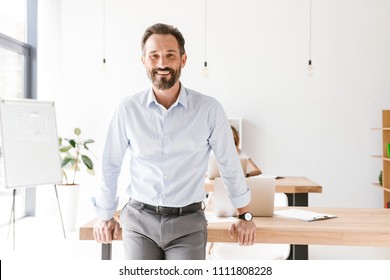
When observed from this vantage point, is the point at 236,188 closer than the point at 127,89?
Yes

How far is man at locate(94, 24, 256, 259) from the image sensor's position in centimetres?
157

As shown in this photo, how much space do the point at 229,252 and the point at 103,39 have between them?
3.98 metres

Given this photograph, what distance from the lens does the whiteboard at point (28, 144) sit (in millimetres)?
3809

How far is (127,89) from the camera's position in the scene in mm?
5680

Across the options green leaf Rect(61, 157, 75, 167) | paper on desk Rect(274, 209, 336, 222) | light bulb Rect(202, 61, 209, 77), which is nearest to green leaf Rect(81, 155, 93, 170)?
green leaf Rect(61, 157, 75, 167)

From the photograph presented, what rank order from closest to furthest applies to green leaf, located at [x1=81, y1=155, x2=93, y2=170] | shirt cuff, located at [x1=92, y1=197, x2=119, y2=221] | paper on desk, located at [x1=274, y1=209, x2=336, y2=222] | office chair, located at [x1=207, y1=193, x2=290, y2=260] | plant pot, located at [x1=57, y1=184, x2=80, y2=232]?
1. shirt cuff, located at [x1=92, y1=197, x2=119, y2=221]
2. paper on desk, located at [x1=274, y1=209, x2=336, y2=222]
3. office chair, located at [x1=207, y1=193, x2=290, y2=260]
4. plant pot, located at [x1=57, y1=184, x2=80, y2=232]
5. green leaf, located at [x1=81, y1=155, x2=93, y2=170]

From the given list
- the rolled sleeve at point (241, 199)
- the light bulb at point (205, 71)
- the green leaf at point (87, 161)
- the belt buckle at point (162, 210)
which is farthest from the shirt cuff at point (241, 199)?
the light bulb at point (205, 71)

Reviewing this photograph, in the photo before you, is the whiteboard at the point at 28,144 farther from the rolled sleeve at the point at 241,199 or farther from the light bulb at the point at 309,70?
the light bulb at the point at 309,70

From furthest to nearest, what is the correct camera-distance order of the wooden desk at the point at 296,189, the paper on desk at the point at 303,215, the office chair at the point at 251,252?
the wooden desk at the point at 296,189, the office chair at the point at 251,252, the paper on desk at the point at 303,215

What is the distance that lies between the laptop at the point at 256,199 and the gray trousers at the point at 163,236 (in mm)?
445

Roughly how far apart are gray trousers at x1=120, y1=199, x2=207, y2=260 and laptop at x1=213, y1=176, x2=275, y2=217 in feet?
1.46

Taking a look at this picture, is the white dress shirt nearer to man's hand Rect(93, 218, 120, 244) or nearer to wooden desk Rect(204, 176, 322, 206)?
man's hand Rect(93, 218, 120, 244)

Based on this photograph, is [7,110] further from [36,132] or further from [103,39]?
[103,39]

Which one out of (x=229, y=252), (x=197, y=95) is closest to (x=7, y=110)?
(x=229, y=252)
